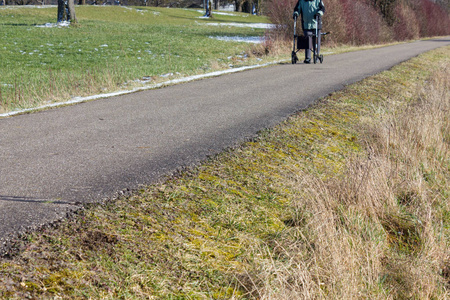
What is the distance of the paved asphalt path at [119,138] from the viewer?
11.7 feet

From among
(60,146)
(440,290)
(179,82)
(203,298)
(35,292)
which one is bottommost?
(440,290)

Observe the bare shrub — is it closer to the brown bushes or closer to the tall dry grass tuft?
the brown bushes

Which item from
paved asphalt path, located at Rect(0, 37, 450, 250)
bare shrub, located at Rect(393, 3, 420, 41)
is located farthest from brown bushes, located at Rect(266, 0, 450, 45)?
paved asphalt path, located at Rect(0, 37, 450, 250)

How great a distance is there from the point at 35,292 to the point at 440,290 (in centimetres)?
259

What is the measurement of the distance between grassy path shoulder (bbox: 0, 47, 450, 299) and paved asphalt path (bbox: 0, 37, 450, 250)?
0.96 feet

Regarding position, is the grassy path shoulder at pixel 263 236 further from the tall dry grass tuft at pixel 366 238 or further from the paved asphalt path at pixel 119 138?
the paved asphalt path at pixel 119 138

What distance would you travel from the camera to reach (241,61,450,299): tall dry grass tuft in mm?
2943

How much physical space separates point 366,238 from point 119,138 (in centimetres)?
299

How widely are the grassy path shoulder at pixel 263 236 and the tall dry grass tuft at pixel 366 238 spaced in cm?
1

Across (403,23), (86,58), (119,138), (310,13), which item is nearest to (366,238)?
(119,138)

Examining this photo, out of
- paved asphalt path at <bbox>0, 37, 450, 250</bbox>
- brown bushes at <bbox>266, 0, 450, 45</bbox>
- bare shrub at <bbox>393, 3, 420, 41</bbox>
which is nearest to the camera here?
paved asphalt path at <bbox>0, 37, 450, 250</bbox>

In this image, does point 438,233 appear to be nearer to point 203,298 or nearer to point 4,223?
point 203,298

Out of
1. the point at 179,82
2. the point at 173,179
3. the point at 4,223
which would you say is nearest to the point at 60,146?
the point at 173,179

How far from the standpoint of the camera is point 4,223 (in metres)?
2.99
